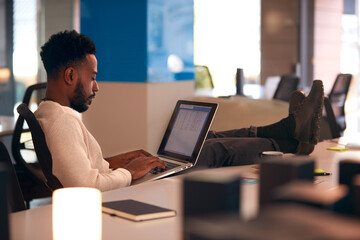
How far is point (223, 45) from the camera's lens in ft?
29.2

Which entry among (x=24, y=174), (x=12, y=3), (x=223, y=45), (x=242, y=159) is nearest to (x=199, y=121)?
(x=242, y=159)

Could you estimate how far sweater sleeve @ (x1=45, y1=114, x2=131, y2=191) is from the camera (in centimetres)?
229

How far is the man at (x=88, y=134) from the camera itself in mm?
2324

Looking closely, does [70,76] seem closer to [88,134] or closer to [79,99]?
[79,99]

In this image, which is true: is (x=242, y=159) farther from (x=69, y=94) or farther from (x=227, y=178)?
(x=227, y=178)

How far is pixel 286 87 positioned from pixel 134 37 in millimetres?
2804

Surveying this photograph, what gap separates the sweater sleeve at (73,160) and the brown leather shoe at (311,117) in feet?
3.67

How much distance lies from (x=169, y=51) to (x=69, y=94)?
1.97 metres

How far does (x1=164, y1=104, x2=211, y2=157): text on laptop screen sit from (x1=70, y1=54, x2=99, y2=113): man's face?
1.53ft

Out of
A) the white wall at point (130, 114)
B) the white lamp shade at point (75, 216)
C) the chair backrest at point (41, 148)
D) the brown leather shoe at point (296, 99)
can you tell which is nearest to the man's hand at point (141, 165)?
the chair backrest at point (41, 148)

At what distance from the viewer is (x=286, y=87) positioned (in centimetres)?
663

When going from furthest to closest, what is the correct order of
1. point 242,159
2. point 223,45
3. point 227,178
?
point 223,45 → point 242,159 → point 227,178

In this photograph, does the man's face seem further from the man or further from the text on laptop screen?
the text on laptop screen

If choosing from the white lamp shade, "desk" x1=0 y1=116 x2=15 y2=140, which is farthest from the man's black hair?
"desk" x1=0 y1=116 x2=15 y2=140
